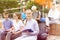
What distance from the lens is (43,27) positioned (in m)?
1.89

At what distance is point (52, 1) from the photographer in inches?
72.9

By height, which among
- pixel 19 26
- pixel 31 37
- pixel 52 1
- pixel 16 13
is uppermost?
pixel 52 1

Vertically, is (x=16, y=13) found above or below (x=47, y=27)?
above

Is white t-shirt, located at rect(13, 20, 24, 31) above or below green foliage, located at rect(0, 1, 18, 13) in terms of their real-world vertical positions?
below

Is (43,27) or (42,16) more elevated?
(42,16)

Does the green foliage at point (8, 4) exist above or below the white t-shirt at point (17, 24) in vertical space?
above

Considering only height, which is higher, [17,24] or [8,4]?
[8,4]

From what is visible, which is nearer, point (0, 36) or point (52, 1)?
point (52, 1)

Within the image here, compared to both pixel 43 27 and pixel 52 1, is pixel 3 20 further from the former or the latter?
pixel 52 1

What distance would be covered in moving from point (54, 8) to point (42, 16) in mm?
156

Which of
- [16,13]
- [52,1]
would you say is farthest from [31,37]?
[52,1]

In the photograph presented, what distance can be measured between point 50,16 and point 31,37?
0.32 metres

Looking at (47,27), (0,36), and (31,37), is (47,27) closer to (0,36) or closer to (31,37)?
(31,37)

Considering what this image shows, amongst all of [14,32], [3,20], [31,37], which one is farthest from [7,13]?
[31,37]
